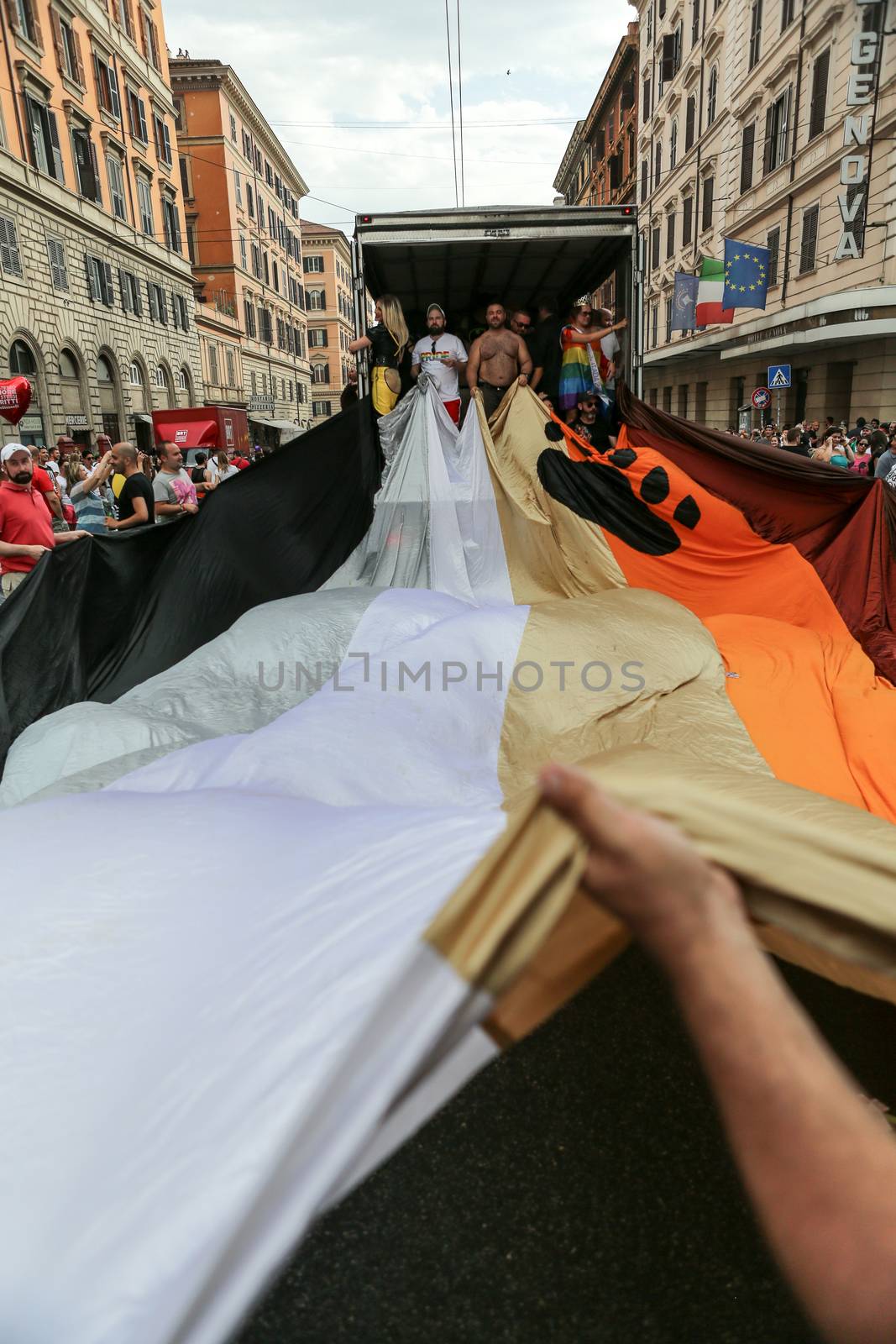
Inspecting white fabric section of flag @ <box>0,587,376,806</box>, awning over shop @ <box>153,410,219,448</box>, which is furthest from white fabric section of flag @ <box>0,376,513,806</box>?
awning over shop @ <box>153,410,219,448</box>

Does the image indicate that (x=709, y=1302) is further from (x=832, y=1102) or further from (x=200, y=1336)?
(x=832, y=1102)

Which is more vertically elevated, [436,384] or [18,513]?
[436,384]

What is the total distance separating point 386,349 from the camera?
7027 mm

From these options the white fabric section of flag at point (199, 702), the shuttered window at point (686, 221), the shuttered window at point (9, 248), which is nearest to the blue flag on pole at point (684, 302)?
the shuttered window at point (686, 221)

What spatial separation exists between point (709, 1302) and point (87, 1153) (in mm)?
1711

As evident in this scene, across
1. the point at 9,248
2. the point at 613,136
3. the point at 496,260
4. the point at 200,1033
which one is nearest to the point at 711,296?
the point at 496,260

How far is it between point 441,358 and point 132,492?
2.90m

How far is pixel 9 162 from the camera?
22234 millimetres

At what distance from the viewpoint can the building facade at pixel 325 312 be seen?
72.1 m

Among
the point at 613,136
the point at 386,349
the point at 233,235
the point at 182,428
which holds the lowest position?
the point at 182,428

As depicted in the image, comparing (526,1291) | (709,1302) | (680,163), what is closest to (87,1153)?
(526,1291)

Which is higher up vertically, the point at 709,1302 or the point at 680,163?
the point at 680,163

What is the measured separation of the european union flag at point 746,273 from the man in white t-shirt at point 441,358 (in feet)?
47.3

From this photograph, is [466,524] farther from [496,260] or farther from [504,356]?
[496,260]
